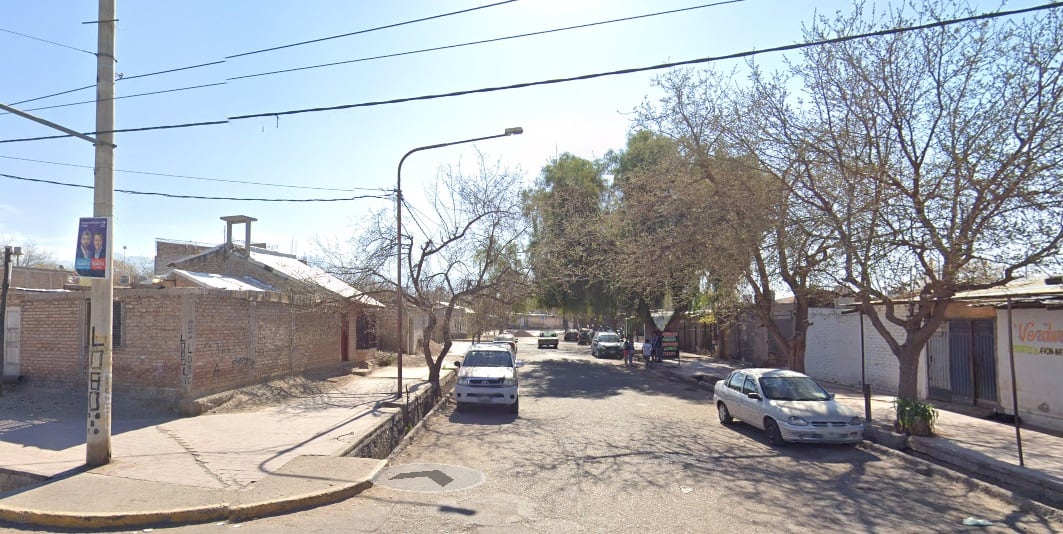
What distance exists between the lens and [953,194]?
36.7 ft

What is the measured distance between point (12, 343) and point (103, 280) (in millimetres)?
8925

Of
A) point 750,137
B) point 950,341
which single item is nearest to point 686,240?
point 750,137

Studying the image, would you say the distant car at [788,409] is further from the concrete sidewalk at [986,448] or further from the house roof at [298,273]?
the house roof at [298,273]

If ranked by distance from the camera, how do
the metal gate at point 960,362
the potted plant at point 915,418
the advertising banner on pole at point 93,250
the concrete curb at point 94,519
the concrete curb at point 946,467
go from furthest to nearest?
the metal gate at point 960,362 < the potted plant at point 915,418 < the advertising banner on pole at point 93,250 < the concrete curb at point 946,467 < the concrete curb at point 94,519

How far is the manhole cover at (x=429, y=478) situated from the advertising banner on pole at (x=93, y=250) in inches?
187

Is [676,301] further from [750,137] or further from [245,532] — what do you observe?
[245,532]

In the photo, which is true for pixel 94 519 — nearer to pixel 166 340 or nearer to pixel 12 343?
pixel 166 340

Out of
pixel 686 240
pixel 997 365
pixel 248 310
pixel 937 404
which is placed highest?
pixel 686 240

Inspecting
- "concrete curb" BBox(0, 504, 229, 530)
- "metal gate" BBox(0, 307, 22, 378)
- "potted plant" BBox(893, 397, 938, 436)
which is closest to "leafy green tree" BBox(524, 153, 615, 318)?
"potted plant" BBox(893, 397, 938, 436)

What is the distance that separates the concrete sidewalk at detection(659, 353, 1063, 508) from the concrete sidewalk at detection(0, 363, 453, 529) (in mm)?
9130

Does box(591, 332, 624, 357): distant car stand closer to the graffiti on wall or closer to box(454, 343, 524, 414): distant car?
box(454, 343, 524, 414): distant car

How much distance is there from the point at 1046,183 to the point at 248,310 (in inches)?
646

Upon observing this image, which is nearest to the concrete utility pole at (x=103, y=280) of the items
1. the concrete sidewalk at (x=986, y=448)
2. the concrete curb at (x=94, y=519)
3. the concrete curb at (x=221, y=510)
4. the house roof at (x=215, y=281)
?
the concrete curb at (x=221, y=510)

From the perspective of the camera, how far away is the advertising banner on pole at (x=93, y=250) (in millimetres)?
8633
